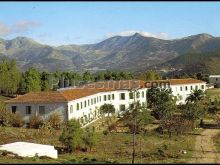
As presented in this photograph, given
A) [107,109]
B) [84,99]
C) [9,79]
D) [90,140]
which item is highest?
[9,79]

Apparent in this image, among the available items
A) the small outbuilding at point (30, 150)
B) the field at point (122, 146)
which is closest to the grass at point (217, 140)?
the field at point (122, 146)

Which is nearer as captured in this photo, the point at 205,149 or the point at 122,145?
the point at 205,149

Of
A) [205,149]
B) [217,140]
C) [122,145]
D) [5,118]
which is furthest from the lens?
[5,118]

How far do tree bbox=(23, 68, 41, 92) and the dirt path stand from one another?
42.0 metres

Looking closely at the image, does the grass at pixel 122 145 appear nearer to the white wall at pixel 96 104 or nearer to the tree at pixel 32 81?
the white wall at pixel 96 104

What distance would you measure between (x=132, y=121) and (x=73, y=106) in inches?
284

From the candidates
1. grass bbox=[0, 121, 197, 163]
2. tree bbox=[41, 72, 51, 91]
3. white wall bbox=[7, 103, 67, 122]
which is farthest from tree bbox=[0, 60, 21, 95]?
grass bbox=[0, 121, 197, 163]

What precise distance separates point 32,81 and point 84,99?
30458 millimetres

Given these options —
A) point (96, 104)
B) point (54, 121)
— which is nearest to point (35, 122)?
point (54, 121)

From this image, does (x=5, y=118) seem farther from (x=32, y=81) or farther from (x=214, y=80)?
(x=214, y=80)

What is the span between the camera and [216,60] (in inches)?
6919

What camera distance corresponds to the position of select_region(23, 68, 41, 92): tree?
79.8m

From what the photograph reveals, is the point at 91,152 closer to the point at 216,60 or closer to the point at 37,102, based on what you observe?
the point at 37,102

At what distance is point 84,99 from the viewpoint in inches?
2057
